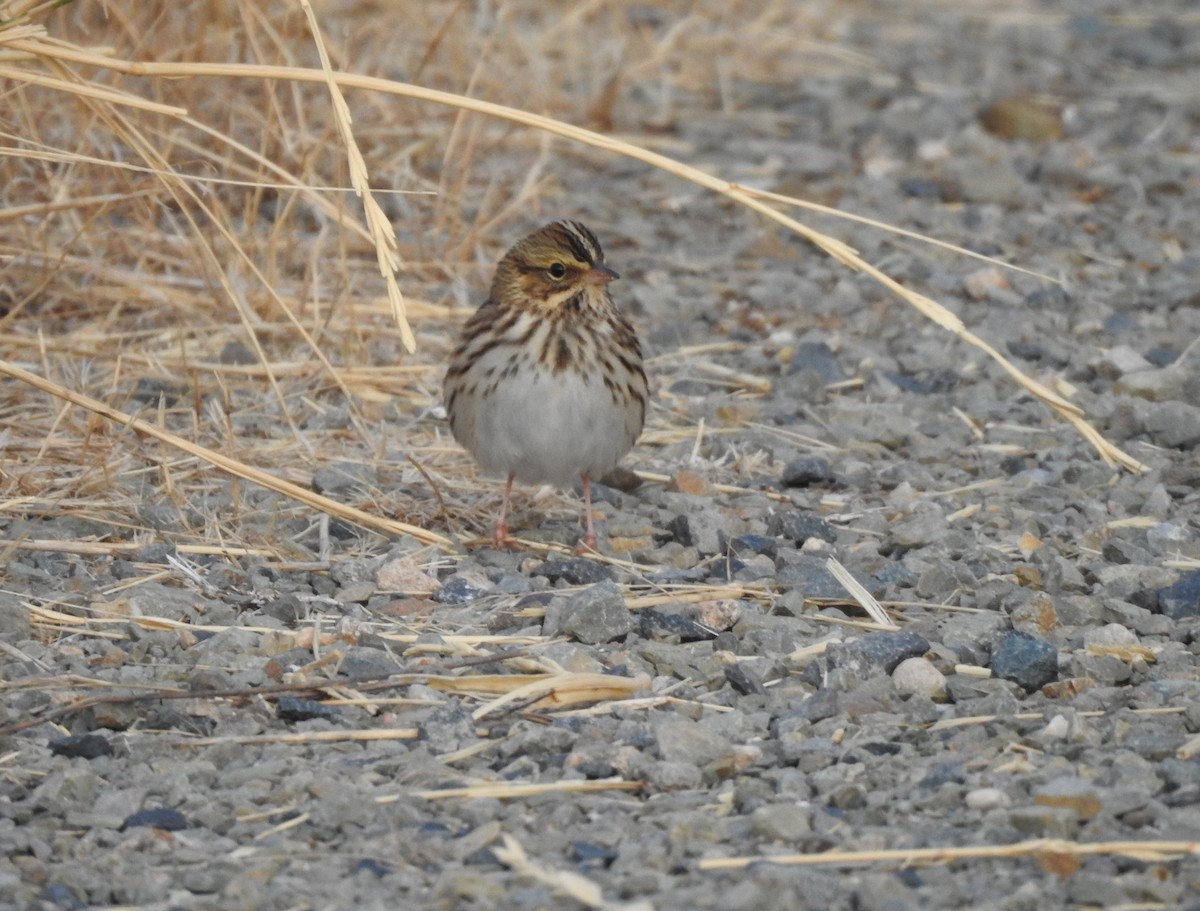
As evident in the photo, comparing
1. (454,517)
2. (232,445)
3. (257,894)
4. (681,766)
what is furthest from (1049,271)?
(257,894)

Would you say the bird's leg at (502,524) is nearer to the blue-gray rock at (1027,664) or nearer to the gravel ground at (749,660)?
the gravel ground at (749,660)

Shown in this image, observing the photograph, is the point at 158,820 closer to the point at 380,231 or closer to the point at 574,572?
the point at 380,231

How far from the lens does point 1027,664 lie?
4.39m

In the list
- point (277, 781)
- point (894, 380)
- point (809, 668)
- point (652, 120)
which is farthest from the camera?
point (652, 120)

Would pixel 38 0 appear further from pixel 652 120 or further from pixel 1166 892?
pixel 652 120

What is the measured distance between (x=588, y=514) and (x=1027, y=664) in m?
1.53

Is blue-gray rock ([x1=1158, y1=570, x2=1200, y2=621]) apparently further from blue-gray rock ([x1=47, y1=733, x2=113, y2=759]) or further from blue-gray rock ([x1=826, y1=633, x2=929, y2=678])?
blue-gray rock ([x1=47, y1=733, x2=113, y2=759])

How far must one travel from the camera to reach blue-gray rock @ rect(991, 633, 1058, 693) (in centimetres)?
438

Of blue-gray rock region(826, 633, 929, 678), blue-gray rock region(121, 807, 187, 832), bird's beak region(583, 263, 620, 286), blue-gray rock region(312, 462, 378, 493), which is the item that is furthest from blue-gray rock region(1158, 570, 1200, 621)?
blue-gray rock region(121, 807, 187, 832)

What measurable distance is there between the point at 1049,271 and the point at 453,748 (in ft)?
14.8

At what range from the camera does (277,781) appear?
3.88 metres

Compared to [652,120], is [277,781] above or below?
below

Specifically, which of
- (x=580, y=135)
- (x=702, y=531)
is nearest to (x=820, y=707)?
(x=702, y=531)

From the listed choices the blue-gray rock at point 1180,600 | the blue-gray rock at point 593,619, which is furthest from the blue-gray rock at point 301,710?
the blue-gray rock at point 1180,600
